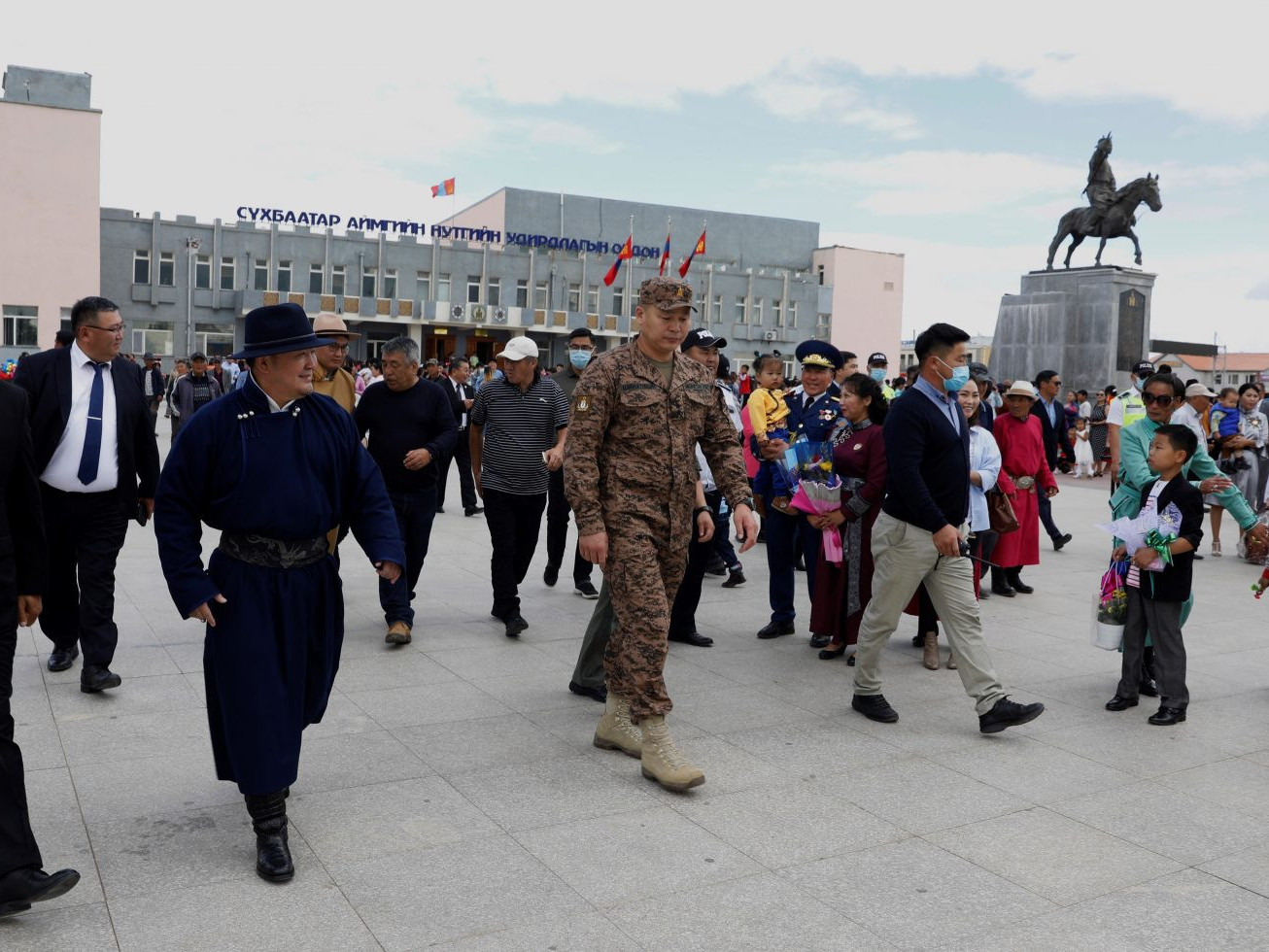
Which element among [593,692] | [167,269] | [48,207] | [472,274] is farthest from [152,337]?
[593,692]

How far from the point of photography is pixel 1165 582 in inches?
226

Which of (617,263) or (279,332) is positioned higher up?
(617,263)

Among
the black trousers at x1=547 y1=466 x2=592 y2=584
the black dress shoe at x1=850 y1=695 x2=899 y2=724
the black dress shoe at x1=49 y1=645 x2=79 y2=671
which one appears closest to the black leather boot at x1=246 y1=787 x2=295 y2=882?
the black dress shoe at x1=49 y1=645 x2=79 y2=671

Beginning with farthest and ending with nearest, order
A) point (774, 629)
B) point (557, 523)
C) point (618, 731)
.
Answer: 1. point (557, 523)
2. point (774, 629)
3. point (618, 731)

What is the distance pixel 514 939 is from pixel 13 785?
1516 millimetres

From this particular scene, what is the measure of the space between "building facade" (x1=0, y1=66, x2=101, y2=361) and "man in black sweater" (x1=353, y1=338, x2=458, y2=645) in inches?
1817

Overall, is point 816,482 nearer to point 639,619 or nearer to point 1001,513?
point 1001,513

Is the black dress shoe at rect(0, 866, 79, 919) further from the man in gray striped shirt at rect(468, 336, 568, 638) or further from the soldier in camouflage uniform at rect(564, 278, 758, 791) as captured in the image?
the man in gray striped shirt at rect(468, 336, 568, 638)

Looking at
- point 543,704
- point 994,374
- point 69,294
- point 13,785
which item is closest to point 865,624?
point 543,704

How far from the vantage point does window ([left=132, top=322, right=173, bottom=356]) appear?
51.8 metres

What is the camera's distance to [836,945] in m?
3.25

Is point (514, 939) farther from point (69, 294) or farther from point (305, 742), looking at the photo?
point (69, 294)

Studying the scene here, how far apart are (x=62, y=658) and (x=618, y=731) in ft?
10.1

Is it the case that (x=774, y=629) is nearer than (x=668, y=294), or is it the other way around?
(x=668, y=294)
